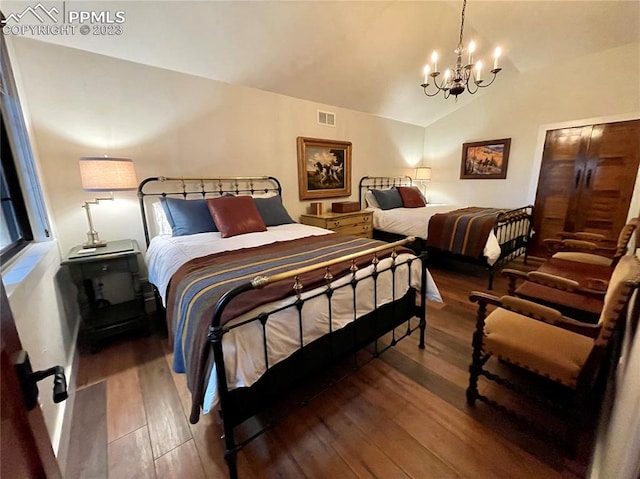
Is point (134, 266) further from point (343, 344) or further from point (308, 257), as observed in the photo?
point (343, 344)

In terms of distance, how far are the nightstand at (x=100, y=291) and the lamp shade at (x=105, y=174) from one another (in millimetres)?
499

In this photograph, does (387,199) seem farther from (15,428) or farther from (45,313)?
(15,428)

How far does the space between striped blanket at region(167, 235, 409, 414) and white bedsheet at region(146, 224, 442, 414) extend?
43 mm

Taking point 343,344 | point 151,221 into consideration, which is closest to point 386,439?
point 343,344

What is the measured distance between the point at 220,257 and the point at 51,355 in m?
1.02

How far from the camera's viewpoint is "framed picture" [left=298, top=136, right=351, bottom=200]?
3707 millimetres

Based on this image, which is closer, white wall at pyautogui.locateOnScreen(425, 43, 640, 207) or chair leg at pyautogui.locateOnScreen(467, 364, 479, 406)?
chair leg at pyautogui.locateOnScreen(467, 364, 479, 406)

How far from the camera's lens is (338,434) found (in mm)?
1407

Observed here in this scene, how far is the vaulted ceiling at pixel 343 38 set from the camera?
2.18 meters

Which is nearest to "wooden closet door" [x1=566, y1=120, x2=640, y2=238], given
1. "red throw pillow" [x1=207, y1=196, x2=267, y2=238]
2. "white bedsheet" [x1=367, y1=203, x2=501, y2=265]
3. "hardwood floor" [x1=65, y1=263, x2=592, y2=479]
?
"white bedsheet" [x1=367, y1=203, x2=501, y2=265]

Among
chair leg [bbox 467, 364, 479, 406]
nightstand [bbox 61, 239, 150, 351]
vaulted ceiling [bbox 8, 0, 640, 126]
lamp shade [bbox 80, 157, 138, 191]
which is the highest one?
vaulted ceiling [bbox 8, 0, 640, 126]

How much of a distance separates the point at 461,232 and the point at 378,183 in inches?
77.6

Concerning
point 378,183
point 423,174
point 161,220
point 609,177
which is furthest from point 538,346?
point 423,174

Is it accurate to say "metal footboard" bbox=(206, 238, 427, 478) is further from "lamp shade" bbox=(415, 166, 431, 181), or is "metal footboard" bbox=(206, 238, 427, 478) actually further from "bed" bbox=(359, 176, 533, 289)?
"lamp shade" bbox=(415, 166, 431, 181)
